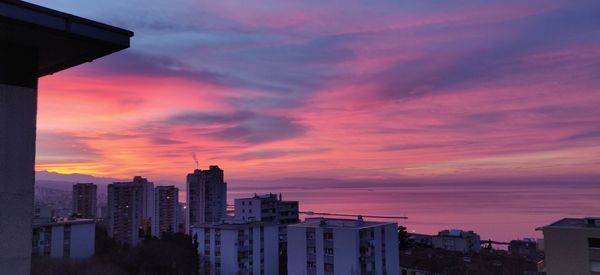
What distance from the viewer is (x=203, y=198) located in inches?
2202

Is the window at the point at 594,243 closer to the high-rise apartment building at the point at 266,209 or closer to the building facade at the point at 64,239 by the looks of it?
the building facade at the point at 64,239

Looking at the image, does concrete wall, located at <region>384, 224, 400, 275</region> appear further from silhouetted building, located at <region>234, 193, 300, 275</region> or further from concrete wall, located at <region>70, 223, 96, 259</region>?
concrete wall, located at <region>70, 223, 96, 259</region>

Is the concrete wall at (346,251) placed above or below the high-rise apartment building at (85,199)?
below

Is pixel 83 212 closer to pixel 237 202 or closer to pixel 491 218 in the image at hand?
pixel 237 202

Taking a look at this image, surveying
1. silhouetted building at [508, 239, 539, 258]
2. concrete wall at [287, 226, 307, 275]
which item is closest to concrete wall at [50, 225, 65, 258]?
concrete wall at [287, 226, 307, 275]

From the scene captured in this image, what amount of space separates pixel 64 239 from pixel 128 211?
863 inches

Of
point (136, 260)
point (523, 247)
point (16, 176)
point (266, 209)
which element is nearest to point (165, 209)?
point (266, 209)

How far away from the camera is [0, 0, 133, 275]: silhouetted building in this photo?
105 inches

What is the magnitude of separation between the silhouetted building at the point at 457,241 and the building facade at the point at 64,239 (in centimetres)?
3069

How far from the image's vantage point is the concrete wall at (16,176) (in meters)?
2.70

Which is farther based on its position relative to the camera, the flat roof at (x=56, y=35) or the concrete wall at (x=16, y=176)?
the concrete wall at (x=16, y=176)

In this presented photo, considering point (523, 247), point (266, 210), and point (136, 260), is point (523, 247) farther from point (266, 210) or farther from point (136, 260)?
point (136, 260)

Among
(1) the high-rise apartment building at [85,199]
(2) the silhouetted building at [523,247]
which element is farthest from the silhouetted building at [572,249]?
(1) the high-rise apartment building at [85,199]

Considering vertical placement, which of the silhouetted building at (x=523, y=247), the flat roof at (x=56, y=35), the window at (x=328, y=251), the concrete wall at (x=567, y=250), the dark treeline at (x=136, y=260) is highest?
the flat roof at (x=56, y=35)
